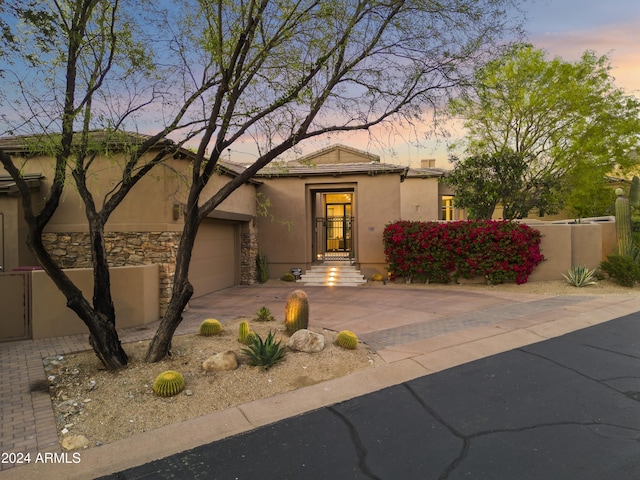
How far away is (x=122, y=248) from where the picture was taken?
30.7 ft

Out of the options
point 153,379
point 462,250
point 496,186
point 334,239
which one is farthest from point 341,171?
point 153,379

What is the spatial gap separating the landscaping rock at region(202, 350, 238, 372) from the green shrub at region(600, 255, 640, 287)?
12009 millimetres

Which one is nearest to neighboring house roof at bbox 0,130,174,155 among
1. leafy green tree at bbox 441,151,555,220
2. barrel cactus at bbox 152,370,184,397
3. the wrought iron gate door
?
barrel cactus at bbox 152,370,184,397

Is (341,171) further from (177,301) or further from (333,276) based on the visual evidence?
(177,301)

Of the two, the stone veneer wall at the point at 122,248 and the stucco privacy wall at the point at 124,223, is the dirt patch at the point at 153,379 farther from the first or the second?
the stucco privacy wall at the point at 124,223

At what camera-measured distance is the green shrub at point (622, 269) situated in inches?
455

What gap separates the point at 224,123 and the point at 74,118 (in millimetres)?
2007

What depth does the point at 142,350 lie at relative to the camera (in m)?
6.29

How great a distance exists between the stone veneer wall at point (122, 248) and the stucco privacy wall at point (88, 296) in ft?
2.27

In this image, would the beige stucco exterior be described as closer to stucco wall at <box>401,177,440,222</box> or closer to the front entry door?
stucco wall at <box>401,177,440,222</box>

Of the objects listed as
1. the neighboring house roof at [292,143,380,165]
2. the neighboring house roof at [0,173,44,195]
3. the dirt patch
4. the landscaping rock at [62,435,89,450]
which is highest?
the neighboring house roof at [292,143,380,165]

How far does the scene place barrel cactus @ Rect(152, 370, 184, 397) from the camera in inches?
186

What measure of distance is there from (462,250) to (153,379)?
1060cm

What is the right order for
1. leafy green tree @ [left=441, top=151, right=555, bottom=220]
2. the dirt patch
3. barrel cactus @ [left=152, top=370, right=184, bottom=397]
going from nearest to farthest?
the dirt patch < barrel cactus @ [left=152, top=370, right=184, bottom=397] < leafy green tree @ [left=441, top=151, right=555, bottom=220]
